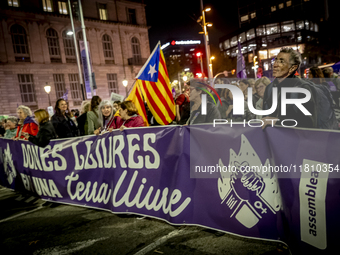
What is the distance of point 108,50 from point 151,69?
112 feet

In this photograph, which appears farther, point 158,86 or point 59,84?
point 59,84

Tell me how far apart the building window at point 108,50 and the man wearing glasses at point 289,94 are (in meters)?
35.9

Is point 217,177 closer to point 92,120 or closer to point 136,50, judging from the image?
point 92,120

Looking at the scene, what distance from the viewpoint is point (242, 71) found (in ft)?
41.4

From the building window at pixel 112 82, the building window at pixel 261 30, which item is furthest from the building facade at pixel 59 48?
the building window at pixel 261 30

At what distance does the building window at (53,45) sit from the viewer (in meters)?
32.0

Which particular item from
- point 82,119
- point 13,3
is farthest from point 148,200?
point 13,3

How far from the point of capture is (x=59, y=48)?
3266 centimetres

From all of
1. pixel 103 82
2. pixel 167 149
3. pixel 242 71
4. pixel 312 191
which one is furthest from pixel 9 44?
pixel 312 191

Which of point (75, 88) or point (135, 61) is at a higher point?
point (135, 61)

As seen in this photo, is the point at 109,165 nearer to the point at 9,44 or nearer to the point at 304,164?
the point at 304,164

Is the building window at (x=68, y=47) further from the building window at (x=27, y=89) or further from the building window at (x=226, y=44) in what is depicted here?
the building window at (x=226, y=44)

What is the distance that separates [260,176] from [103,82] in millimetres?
35231

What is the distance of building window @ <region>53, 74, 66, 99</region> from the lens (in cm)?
3233
